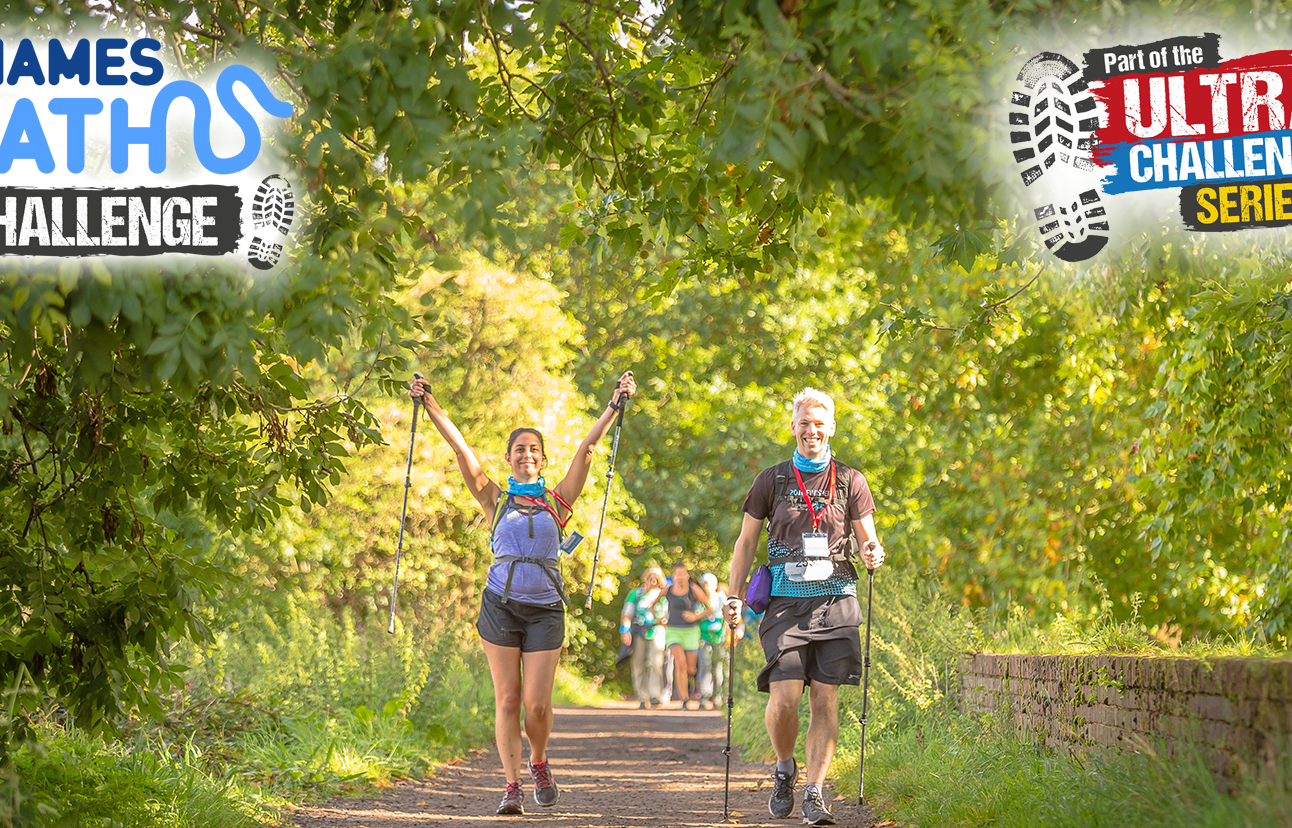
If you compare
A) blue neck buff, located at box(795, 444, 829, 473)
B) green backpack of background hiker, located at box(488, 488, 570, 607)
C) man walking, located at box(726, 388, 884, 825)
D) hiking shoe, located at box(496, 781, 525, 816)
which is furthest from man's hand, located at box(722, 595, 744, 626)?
hiking shoe, located at box(496, 781, 525, 816)

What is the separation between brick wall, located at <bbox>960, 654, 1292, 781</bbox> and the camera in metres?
4.51

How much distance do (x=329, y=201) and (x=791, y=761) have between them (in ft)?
13.6

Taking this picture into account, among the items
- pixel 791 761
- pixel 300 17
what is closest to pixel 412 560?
pixel 791 761

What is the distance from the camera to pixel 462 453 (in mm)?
7418

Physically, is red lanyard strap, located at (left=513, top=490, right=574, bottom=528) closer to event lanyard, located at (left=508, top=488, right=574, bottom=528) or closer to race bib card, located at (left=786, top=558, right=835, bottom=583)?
event lanyard, located at (left=508, top=488, right=574, bottom=528)

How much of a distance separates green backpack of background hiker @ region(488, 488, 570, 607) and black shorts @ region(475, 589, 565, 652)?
9 cm

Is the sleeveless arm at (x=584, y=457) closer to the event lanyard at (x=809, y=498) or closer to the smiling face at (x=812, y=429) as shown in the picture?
the smiling face at (x=812, y=429)

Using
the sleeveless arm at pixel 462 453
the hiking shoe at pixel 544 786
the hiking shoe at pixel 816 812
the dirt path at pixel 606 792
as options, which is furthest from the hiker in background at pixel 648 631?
the hiking shoe at pixel 816 812

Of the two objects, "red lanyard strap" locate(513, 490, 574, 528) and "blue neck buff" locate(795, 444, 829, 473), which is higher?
"blue neck buff" locate(795, 444, 829, 473)

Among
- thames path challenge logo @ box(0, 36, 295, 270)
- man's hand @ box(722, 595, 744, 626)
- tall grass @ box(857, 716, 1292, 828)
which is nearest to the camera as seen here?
tall grass @ box(857, 716, 1292, 828)

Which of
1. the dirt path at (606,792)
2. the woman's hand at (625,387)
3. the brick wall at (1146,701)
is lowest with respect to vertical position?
the dirt path at (606,792)

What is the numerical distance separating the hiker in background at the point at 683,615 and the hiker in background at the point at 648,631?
0.25 m

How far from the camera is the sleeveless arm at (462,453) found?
7406mm

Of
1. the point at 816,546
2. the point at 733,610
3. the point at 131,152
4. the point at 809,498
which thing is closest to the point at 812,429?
the point at 809,498
